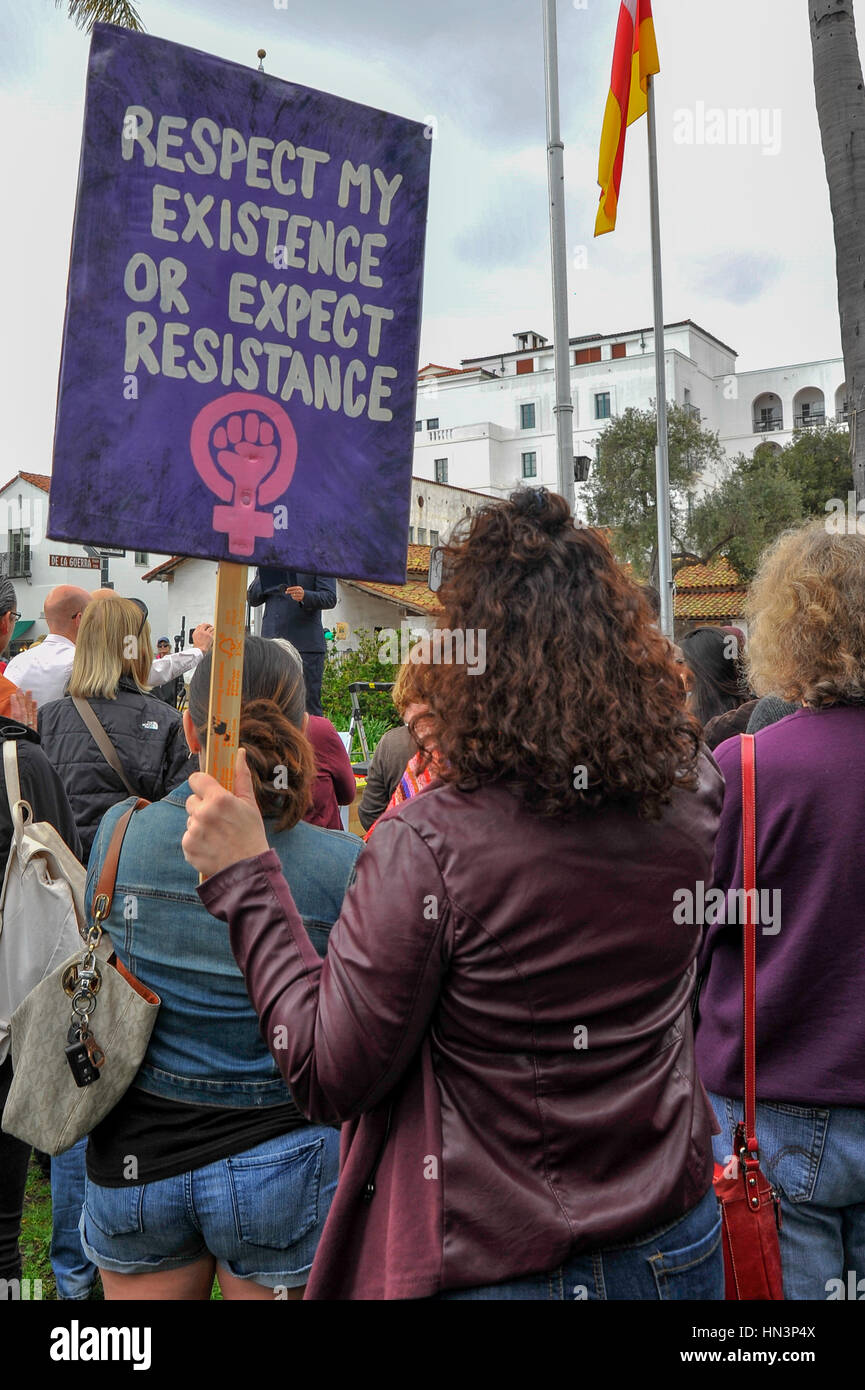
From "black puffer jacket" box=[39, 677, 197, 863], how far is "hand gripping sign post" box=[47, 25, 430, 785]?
102 inches

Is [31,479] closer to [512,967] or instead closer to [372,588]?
[372,588]

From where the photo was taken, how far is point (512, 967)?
1.66m

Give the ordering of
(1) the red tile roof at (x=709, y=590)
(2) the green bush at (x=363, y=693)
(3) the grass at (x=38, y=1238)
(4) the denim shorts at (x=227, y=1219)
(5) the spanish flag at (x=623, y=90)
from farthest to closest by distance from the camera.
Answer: (1) the red tile roof at (x=709, y=590), (2) the green bush at (x=363, y=693), (5) the spanish flag at (x=623, y=90), (3) the grass at (x=38, y=1238), (4) the denim shorts at (x=227, y=1219)

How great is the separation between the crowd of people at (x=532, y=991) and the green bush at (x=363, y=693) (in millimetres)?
9582

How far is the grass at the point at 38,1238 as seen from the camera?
393cm

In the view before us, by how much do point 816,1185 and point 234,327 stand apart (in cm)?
187

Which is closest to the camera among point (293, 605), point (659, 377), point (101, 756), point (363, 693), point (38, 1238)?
point (38, 1238)

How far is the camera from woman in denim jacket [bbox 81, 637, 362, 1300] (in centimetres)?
236

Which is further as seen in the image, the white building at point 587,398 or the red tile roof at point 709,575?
the white building at point 587,398

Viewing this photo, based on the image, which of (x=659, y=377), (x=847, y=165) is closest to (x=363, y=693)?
(x=847, y=165)

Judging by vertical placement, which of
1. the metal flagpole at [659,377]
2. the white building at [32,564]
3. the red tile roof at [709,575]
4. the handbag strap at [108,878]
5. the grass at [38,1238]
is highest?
the white building at [32,564]

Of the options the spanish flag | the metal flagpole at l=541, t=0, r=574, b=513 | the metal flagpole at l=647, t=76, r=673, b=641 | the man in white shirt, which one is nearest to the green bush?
the metal flagpole at l=541, t=0, r=574, b=513

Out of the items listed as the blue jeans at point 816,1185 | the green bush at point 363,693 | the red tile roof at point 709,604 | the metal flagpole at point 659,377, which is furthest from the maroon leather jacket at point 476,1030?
the red tile roof at point 709,604

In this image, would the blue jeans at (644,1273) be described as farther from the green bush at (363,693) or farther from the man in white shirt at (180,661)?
the green bush at (363,693)
